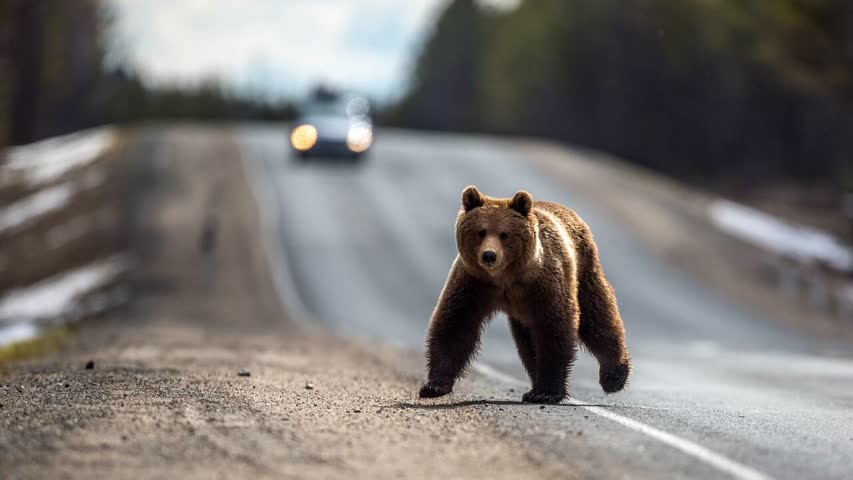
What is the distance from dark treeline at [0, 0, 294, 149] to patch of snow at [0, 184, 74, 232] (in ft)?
37.1

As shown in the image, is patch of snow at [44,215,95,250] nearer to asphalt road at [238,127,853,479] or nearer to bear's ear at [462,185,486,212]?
asphalt road at [238,127,853,479]

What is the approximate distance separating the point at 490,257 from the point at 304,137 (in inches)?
1345

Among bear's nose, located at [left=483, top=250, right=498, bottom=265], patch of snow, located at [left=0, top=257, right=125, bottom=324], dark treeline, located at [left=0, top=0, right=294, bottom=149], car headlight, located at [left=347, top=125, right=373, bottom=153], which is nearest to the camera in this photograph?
bear's nose, located at [left=483, top=250, right=498, bottom=265]

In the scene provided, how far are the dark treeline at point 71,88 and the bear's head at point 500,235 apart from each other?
139 ft

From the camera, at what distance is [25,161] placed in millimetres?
44094

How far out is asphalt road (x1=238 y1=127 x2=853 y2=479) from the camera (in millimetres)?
7027

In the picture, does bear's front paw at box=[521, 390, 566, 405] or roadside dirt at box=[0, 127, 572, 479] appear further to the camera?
bear's front paw at box=[521, 390, 566, 405]

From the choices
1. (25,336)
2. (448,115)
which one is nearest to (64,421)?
(25,336)

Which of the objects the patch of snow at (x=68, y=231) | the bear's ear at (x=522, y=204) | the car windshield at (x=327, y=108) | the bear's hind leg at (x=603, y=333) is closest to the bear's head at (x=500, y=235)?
the bear's ear at (x=522, y=204)

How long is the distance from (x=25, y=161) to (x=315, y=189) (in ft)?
37.6

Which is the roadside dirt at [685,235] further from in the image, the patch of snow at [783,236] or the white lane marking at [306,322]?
the white lane marking at [306,322]

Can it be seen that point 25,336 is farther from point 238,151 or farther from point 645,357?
point 238,151

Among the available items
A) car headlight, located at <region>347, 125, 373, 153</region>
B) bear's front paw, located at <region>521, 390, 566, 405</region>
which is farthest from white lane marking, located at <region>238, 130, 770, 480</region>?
car headlight, located at <region>347, 125, 373, 153</region>

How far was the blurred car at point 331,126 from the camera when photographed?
133ft
